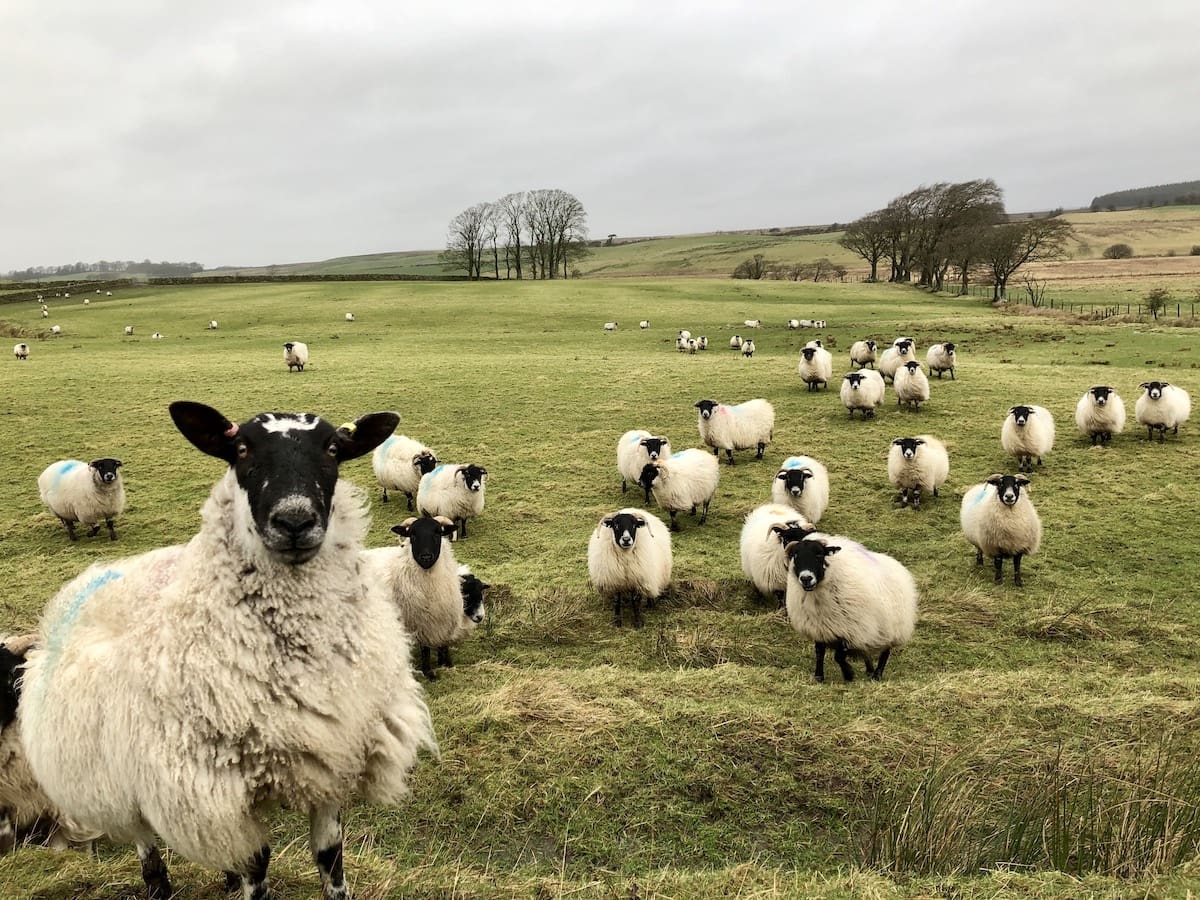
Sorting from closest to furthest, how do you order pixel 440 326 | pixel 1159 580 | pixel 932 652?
pixel 932 652, pixel 1159 580, pixel 440 326

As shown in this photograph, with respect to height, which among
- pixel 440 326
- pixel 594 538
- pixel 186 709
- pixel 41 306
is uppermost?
pixel 41 306

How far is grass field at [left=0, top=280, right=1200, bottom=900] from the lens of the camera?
4.02 meters

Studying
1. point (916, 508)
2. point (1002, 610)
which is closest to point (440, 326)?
point (916, 508)

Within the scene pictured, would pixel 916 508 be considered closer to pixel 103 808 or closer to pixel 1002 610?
pixel 1002 610

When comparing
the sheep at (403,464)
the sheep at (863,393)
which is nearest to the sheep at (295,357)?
the sheep at (403,464)

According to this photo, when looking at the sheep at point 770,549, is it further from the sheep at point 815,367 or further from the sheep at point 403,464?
the sheep at point 815,367

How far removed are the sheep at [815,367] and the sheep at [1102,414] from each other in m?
8.05

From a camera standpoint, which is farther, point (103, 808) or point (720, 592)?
point (720, 592)

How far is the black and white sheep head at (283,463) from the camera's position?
3.26 meters

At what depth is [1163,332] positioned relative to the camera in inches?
1178

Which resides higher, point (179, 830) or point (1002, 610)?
point (179, 830)

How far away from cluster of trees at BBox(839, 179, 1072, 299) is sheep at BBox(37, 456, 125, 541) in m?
57.5

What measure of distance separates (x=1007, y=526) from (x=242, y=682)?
32.2ft

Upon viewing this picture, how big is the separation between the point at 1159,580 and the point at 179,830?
1147 cm
